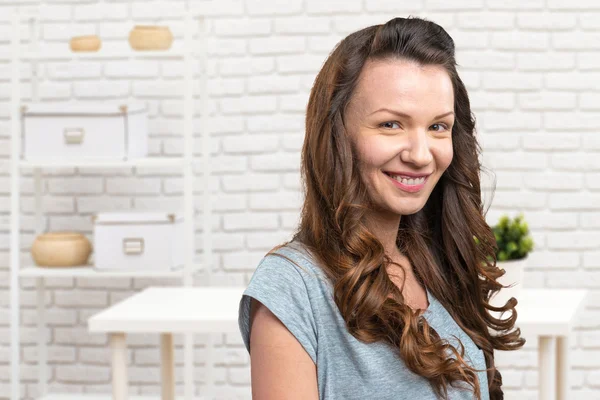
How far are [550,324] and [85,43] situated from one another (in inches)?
76.2

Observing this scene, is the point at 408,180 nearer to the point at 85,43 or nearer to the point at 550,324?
the point at 550,324

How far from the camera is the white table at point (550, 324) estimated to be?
1.93 meters

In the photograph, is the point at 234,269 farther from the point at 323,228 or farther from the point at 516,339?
the point at 323,228

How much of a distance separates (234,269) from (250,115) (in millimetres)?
572

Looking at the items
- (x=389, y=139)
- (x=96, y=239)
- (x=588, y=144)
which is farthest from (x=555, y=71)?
(x=389, y=139)

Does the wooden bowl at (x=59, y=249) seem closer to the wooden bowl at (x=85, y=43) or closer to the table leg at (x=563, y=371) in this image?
the wooden bowl at (x=85, y=43)

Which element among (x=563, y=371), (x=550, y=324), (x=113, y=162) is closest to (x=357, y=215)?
(x=550, y=324)

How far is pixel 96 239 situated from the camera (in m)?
3.09

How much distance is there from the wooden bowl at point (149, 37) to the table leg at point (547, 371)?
1742mm

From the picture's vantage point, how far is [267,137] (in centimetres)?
336

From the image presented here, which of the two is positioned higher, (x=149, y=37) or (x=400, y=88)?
(x=149, y=37)

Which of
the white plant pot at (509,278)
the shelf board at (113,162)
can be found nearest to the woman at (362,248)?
the white plant pot at (509,278)

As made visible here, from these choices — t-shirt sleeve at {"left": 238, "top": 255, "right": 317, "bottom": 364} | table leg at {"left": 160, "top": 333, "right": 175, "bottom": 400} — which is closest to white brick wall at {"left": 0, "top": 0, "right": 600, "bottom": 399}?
table leg at {"left": 160, "top": 333, "right": 175, "bottom": 400}

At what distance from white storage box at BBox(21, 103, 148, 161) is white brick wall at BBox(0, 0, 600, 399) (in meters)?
0.32
